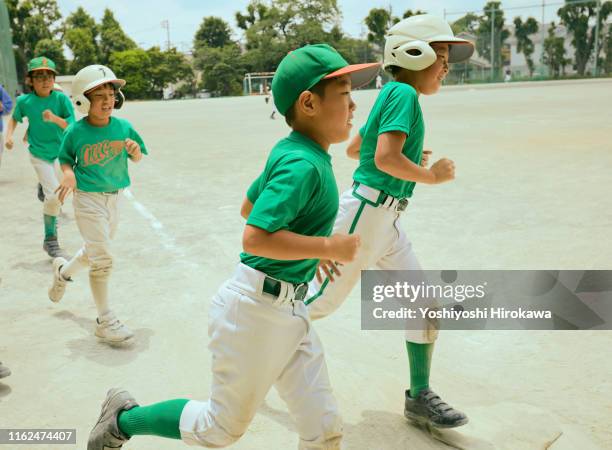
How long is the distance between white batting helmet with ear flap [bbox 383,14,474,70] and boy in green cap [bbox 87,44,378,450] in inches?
36.3

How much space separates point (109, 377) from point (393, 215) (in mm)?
2082

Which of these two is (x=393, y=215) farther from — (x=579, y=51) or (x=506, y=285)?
(x=579, y=51)

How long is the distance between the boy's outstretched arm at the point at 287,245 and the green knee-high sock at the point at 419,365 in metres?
1.31

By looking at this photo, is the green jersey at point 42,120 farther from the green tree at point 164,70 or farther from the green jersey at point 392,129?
the green tree at point 164,70

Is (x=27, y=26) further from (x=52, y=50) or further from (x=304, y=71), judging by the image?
(x=304, y=71)

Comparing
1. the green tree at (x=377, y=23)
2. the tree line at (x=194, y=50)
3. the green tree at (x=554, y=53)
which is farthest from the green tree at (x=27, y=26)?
the green tree at (x=554, y=53)

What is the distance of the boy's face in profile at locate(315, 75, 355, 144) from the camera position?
2324mm

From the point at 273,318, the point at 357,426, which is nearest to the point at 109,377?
the point at 357,426

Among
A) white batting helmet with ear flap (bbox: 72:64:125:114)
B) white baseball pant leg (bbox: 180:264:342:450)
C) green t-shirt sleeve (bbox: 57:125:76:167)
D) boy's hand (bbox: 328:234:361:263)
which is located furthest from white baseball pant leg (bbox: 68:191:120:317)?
boy's hand (bbox: 328:234:361:263)

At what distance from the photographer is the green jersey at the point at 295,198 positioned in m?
2.12

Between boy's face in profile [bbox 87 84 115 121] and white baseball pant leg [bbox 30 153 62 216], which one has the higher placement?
boy's face in profile [bbox 87 84 115 121]

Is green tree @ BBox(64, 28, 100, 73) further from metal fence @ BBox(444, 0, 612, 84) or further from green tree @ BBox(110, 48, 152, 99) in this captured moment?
metal fence @ BBox(444, 0, 612, 84)

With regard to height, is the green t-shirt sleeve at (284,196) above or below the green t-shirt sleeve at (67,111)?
below

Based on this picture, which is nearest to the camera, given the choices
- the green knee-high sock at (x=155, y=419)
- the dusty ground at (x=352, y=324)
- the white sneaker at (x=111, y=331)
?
the green knee-high sock at (x=155, y=419)
